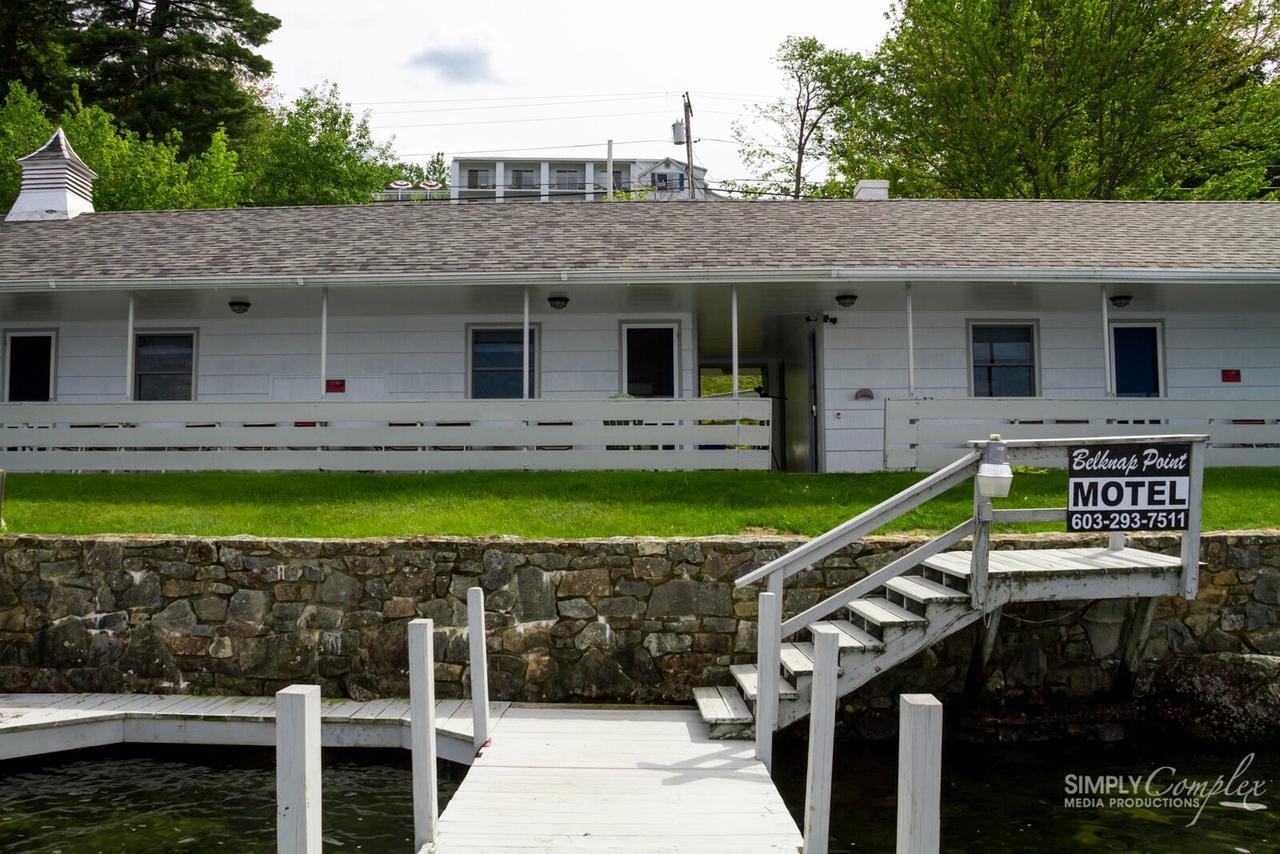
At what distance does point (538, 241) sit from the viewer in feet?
47.6

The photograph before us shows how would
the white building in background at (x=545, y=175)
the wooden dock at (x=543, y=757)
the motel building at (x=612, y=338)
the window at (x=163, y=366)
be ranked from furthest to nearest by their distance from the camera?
the white building in background at (x=545, y=175) < the window at (x=163, y=366) < the motel building at (x=612, y=338) < the wooden dock at (x=543, y=757)

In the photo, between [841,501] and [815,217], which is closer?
[841,501]

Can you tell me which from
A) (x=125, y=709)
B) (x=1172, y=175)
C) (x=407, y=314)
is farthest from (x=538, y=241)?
(x=1172, y=175)

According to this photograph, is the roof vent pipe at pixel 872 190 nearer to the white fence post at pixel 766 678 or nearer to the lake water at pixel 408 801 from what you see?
the lake water at pixel 408 801

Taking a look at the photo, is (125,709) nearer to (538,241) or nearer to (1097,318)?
(538,241)

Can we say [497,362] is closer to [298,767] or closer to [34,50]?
[298,767]

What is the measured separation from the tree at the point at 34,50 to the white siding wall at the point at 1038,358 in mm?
27943

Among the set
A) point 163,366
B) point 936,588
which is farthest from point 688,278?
point 163,366

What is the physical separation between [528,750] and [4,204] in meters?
24.9

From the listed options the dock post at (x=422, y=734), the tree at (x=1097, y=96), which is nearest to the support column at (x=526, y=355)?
the dock post at (x=422, y=734)

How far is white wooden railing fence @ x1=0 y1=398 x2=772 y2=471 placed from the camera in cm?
1211

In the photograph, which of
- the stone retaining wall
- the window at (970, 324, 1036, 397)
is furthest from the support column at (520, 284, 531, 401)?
the window at (970, 324, 1036, 397)

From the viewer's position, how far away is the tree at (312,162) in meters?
33.2

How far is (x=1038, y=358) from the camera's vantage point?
549 inches
